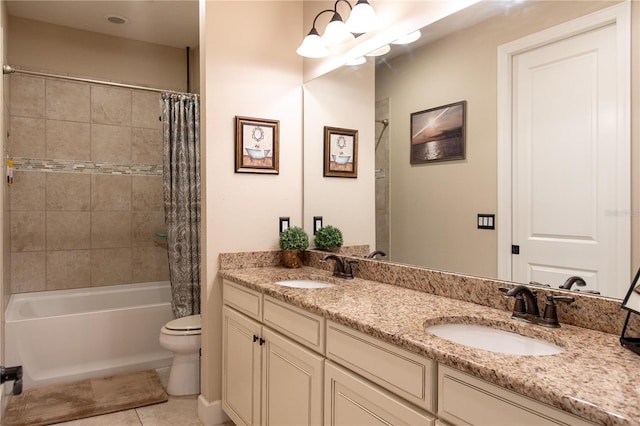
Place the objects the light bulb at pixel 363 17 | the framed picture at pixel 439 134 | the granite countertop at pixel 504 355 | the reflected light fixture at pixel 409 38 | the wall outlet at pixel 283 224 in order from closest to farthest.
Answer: the granite countertop at pixel 504 355 → the framed picture at pixel 439 134 → the reflected light fixture at pixel 409 38 → the light bulb at pixel 363 17 → the wall outlet at pixel 283 224

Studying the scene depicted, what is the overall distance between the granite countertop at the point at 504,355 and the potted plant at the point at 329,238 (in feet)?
2.01

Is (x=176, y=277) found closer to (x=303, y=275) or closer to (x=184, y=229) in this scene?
(x=184, y=229)

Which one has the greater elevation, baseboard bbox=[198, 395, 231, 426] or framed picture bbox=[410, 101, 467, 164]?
framed picture bbox=[410, 101, 467, 164]

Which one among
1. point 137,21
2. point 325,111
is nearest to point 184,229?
point 325,111

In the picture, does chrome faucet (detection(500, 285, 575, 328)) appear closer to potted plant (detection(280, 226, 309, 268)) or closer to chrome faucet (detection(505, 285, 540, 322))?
chrome faucet (detection(505, 285, 540, 322))

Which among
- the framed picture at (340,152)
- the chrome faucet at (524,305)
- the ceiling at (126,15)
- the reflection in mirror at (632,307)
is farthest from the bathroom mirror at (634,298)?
the ceiling at (126,15)

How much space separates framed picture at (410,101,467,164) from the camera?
173 centimetres

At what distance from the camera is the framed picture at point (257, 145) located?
2.46 meters

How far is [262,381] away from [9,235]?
2.64 metres

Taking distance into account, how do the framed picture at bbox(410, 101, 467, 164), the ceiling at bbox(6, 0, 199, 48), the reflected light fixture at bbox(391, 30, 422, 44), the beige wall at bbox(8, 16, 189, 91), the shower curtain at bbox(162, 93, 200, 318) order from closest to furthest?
1. the framed picture at bbox(410, 101, 467, 164)
2. the reflected light fixture at bbox(391, 30, 422, 44)
3. the shower curtain at bbox(162, 93, 200, 318)
4. the ceiling at bbox(6, 0, 199, 48)
5. the beige wall at bbox(8, 16, 189, 91)

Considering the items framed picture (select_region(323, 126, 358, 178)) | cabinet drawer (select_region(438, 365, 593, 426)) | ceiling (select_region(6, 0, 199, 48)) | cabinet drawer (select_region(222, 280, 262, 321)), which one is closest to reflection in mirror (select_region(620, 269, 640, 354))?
cabinet drawer (select_region(438, 365, 593, 426))

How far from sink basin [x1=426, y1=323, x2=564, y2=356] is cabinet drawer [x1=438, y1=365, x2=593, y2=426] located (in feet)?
1.05

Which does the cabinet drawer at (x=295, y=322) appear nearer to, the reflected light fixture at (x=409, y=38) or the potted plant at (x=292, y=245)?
the potted plant at (x=292, y=245)

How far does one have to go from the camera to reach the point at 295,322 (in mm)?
1697
